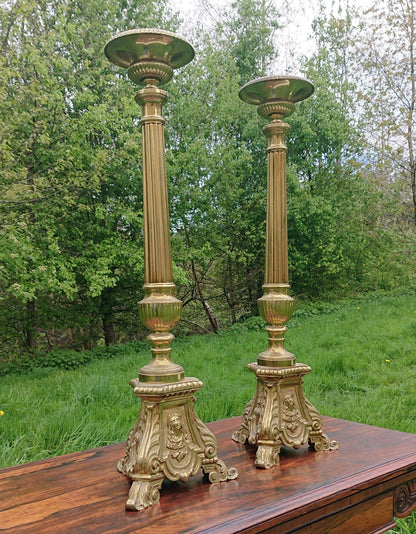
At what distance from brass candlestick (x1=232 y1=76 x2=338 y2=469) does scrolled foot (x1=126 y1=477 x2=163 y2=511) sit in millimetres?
371

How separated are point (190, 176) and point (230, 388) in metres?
5.02

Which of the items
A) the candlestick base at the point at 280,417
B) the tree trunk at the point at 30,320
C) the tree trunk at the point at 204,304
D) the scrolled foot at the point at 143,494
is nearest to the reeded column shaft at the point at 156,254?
the scrolled foot at the point at 143,494

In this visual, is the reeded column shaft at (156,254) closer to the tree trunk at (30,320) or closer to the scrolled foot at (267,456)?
the scrolled foot at (267,456)

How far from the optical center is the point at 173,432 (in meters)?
1.25

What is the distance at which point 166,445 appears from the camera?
1229 mm

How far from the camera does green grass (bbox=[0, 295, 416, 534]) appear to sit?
258cm

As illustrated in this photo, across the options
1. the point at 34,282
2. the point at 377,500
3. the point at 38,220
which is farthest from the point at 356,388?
the point at 38,220

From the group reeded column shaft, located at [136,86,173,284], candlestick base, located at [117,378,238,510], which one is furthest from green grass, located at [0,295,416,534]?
reeded column shaft, located at [136,86,173,284]

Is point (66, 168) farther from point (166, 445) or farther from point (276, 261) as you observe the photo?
point (166, 445)

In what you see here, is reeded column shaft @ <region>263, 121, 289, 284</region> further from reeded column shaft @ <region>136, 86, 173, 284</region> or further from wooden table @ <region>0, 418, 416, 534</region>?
wooden table @ <region>0, 418, 416, 534</region>

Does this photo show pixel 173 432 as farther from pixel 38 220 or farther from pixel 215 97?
pixel 215 97

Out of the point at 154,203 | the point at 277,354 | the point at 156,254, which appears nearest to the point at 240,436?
the point at 277,354

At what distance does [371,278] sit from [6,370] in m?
7.80

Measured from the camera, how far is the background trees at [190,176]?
5.76 metres
